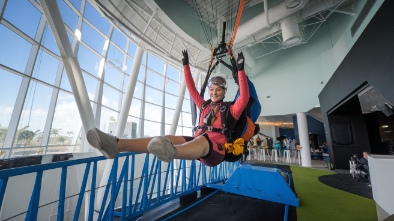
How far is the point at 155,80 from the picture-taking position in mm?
11289

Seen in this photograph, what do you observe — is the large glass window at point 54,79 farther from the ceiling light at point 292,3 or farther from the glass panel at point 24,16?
the ceiling light at point 292,3

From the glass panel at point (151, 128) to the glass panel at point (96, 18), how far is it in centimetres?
514

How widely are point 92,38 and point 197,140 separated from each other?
829 centimetres

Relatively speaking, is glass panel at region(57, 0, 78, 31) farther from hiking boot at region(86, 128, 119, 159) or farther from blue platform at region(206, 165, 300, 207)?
blue platform at region(206, 165, 300, 207)

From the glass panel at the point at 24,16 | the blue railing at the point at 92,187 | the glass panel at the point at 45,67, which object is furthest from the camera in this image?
the glass panel at the point at 45,67

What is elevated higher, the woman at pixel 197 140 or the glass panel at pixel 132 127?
the glass panel at pixel 132 127

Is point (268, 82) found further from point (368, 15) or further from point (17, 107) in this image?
point (17, 107)

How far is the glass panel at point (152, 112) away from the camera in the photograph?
1037 cm

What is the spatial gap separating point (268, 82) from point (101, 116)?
9553 mm

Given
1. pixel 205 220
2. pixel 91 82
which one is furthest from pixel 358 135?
pixel 91 82

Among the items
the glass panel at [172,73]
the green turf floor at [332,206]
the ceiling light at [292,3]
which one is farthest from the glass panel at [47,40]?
the green turf floor at [332,206]

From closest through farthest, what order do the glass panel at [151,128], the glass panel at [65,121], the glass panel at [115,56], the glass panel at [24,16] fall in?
the glass panel at [24,16] → the glass panel at [65,121] → the glass panel at [115,56] → the glass panel at [151,128]

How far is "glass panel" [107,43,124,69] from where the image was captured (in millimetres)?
8469

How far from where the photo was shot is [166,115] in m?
11.6
